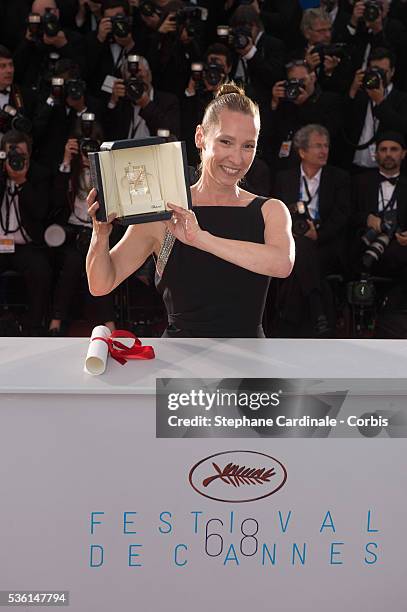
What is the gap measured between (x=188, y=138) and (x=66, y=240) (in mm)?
949

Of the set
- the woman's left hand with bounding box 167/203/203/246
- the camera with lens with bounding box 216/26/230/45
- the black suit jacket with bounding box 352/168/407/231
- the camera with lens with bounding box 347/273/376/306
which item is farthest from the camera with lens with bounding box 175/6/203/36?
the woman's left hand with bounding box 167/203/203/246

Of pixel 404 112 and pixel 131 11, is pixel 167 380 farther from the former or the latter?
pixel 131 11

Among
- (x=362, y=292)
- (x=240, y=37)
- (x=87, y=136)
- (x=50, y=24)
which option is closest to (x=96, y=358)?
Result: (x=362, y=292)

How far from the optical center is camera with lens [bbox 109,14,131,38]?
543 cm

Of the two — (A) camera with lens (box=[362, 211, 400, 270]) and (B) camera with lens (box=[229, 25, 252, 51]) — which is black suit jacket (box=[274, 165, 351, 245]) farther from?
(B) camera with lens (box=[229, 25, 252, 51])

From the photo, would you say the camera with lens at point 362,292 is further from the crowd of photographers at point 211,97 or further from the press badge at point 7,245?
the press badge at point 7,245

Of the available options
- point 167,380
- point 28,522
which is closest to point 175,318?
point 167,380

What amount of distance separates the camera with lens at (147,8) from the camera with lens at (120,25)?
0.22 metres

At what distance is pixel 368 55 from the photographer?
18.4 feet

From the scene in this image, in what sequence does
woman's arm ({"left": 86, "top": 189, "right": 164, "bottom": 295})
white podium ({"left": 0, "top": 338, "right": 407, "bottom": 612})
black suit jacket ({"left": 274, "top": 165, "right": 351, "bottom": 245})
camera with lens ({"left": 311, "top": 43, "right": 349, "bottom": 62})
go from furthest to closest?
camera with lens ({"left": 311, "top": 43, "right": 349, "bottom": 62})
black suit jacket ({"left": 274, "top": 165, "right": 351, "bottom": 245})
woman's arm ({"left": 86, "top": 189, "right": 164, "bottom": 295})
white podium ({"left": 0, "top": 338, "right": 407, "bottom": 612})

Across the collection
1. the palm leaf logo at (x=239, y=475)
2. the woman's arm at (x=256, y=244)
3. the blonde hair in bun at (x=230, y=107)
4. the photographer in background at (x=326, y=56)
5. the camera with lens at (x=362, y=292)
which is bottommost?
the camera with lens at (x=362, y=292)

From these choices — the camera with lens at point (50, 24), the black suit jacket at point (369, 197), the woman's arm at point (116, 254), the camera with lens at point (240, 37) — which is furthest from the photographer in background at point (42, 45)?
the woman's arm at point (116, 254)

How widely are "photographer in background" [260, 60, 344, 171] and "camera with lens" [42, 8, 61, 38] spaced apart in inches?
52.3

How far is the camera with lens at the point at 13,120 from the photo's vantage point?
512cm
